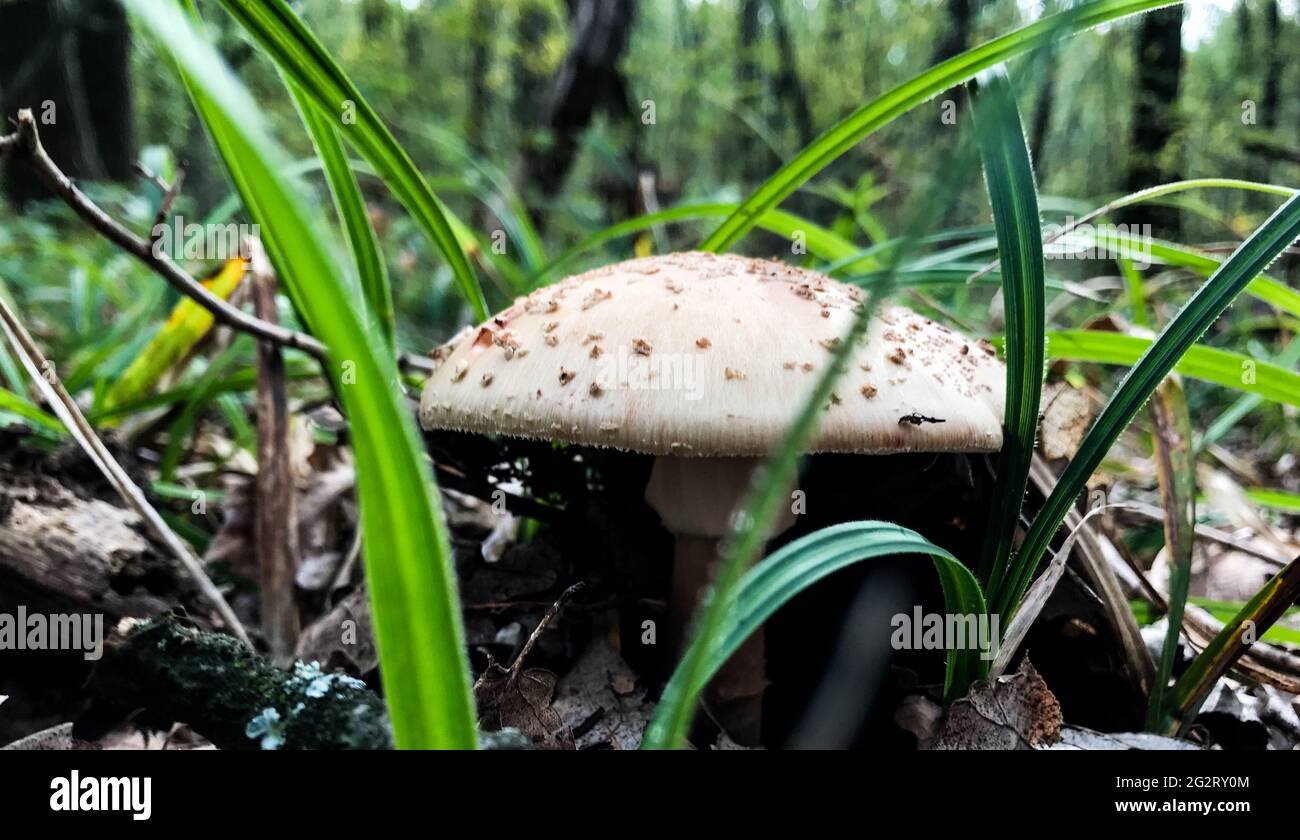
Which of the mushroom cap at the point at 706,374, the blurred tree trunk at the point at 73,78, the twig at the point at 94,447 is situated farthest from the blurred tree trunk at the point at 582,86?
the mushroom cap at the point at 706,374

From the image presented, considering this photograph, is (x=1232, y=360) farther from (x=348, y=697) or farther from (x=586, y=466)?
(x=348, y=697)

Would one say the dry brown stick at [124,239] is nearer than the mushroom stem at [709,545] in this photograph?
Yes

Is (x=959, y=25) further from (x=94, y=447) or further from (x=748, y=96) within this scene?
(x=94, y=447)

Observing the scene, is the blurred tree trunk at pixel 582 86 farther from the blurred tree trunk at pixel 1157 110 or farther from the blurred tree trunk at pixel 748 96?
the blurred tree trunk at pixel 1157 110

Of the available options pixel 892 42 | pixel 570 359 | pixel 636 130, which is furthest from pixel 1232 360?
pixel 892 42

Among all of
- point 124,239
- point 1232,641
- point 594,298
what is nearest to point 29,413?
point 124,239

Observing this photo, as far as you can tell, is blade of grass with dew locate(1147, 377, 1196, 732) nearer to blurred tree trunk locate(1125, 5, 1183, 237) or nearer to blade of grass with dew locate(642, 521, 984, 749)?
blade of grass with dew locate(642, 521, 984, 749)
